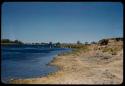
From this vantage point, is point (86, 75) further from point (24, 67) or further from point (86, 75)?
point (24, 67)

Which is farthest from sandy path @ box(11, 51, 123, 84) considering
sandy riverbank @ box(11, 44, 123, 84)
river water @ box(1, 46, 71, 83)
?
river water @ box(1, 46, 71, 83)

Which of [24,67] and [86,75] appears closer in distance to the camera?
[86,75]

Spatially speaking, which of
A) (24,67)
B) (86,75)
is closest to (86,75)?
(86,75)

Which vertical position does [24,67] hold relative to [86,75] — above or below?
below

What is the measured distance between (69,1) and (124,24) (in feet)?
2.39

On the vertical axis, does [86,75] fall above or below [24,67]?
above

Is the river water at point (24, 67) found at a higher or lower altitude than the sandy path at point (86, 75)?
lower

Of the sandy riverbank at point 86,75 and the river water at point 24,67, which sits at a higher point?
the sandy riverbank at point 86,75

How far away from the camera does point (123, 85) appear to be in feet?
10.6

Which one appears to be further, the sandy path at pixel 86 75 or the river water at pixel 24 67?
the river water at pixel 24 67

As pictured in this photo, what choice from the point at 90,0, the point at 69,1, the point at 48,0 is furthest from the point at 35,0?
the point at 90,0

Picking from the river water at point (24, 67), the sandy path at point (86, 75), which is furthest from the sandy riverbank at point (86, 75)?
the river water at point (24, 67)

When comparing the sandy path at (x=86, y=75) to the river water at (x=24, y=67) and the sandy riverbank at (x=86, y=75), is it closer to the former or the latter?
the sandy riverbank at (x=86, y=75)

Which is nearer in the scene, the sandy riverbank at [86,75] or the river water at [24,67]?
the sandy riverbank at [86,75]
